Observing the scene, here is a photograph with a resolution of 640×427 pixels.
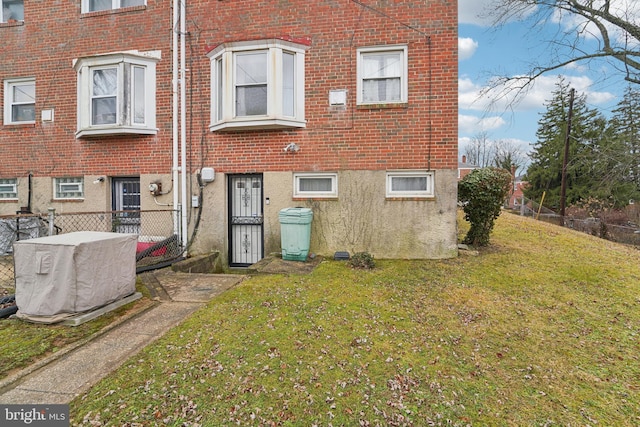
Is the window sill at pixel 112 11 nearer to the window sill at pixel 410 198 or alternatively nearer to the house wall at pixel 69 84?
the house wall at pixel 69 84

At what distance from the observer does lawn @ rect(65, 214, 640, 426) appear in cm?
266

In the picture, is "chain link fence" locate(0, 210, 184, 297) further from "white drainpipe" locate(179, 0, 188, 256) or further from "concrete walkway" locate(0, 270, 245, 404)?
"concrete walkway" locate(0, 270, 245, 404)

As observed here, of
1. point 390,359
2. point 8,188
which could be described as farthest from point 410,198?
point 8,188

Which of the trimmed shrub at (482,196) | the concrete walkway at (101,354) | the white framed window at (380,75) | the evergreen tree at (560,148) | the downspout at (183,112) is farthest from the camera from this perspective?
the evergreen tree at (560,148)

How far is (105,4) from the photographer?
9.05m

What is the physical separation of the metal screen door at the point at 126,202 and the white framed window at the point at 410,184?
6614 millimetres

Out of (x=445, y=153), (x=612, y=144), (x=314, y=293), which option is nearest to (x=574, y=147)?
(x=612, y=144)

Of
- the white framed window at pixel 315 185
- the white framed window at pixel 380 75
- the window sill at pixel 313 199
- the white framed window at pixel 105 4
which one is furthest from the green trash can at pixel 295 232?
the white framed window at pixel 105 4

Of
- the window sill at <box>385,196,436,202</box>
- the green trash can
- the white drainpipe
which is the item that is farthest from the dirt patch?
the white drainpipe

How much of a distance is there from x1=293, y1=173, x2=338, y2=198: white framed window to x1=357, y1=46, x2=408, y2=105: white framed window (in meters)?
1.91

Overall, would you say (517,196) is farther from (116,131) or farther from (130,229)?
(116,131)

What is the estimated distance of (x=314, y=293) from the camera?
17.7 feet

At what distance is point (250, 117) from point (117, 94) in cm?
351

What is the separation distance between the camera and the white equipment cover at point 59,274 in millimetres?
4090
